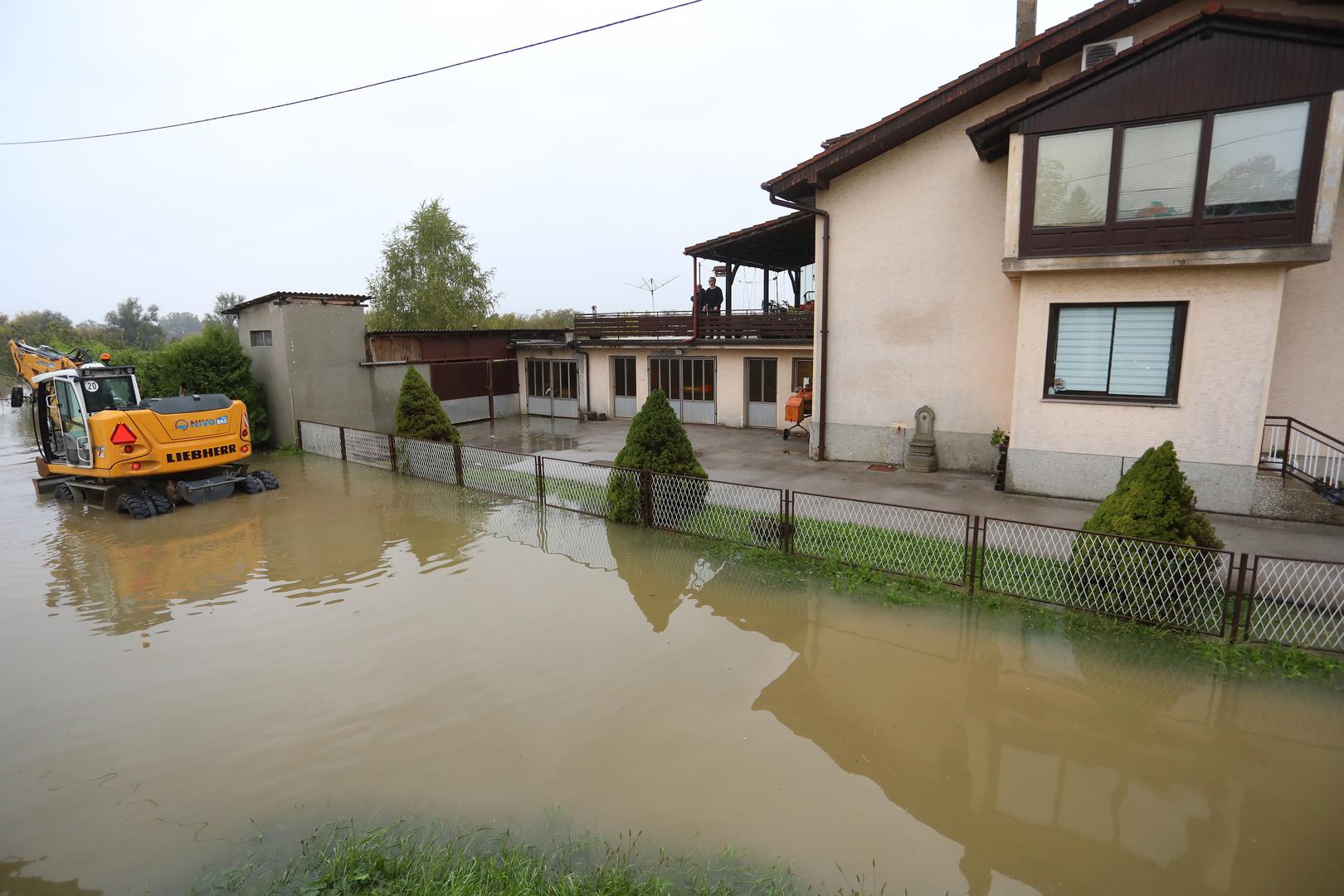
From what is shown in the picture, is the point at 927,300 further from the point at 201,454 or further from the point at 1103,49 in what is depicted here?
the point at 201,454

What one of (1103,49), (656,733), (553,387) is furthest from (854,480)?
(553,387)

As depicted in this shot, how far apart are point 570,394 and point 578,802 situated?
71.7ft

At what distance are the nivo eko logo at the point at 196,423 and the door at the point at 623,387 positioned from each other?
13.3 m

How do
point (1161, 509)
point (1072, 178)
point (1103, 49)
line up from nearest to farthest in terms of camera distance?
point (1161, 509)
point (1072, 178)
point (1103, 49)

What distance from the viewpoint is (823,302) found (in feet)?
51.1

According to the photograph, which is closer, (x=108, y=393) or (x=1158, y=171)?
(x=1158, y=171)

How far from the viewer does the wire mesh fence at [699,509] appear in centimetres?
1043

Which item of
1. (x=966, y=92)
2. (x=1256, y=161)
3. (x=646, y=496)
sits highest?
(x=966, y=92)

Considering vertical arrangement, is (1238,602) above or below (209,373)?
below

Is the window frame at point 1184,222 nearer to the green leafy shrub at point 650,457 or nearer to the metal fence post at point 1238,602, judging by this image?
the metal fence post at point 1238,602

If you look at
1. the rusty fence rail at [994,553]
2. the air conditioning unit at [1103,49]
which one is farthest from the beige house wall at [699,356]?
the air conditioning unit at [1103,49]

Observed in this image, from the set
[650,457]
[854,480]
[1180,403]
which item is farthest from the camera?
[854,480]

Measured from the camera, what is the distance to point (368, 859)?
4.18 metres

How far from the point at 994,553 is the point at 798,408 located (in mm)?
10190
